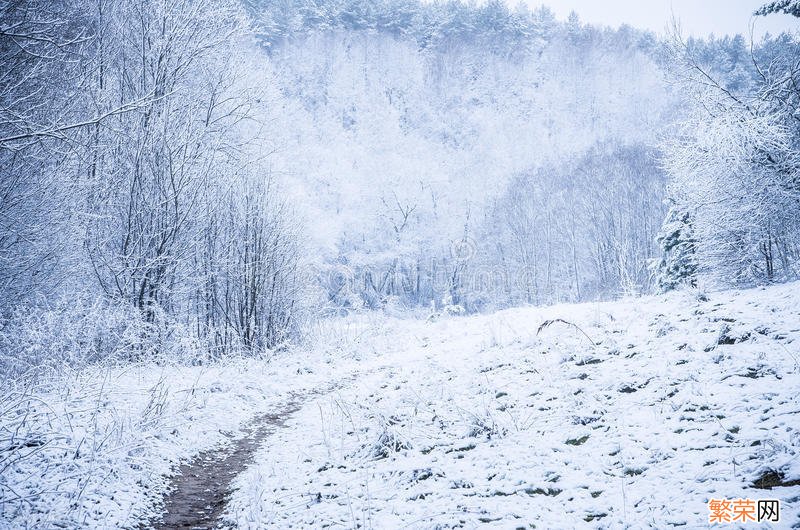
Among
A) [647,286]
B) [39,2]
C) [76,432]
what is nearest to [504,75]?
[647,286]

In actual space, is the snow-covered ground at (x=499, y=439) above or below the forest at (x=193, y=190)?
below

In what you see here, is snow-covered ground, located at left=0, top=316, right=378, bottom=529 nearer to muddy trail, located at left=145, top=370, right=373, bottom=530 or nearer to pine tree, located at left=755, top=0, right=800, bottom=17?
muddy trail, located at left=145, top=370, right=373, bottom=530

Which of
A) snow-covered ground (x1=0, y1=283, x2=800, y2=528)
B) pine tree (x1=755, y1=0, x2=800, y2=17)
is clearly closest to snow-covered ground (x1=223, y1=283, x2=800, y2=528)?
snow-covered ground (x1=0, y1=283, x2=800, y2=528)

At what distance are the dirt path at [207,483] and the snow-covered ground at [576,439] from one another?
0.26m

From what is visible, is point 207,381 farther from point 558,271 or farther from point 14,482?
point 558,271

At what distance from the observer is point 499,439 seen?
5.30 meters

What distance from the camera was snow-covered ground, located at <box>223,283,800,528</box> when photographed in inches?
139

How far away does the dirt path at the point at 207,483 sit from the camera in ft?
15.1

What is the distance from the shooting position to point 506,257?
46.8 meters

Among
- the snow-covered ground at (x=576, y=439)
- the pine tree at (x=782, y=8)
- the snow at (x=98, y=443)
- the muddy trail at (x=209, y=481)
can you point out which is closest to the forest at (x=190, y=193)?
the pine tree at (x=782, y=8)

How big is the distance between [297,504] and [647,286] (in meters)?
38.8

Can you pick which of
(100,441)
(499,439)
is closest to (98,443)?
(100,441)

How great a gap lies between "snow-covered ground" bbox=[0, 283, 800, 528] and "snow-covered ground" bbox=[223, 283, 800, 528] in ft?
0.07

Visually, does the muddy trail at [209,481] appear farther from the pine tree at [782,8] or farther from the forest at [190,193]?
the pine tree at [782,8]
